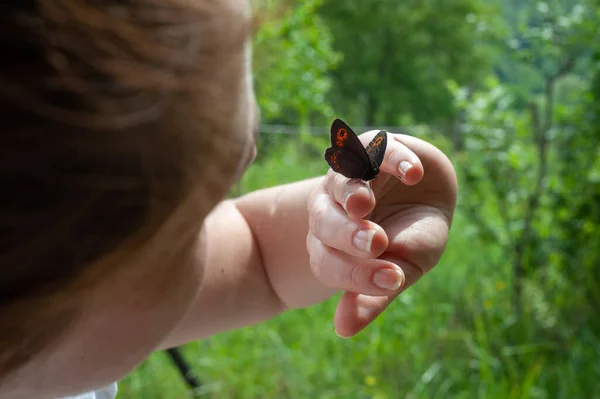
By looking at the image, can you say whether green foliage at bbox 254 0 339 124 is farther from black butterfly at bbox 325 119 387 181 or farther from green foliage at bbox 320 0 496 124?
green foliage at bbox 320 0 496 124

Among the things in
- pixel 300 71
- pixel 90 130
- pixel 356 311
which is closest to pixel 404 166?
pixel 356 311

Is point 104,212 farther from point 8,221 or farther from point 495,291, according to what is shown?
point 495,291

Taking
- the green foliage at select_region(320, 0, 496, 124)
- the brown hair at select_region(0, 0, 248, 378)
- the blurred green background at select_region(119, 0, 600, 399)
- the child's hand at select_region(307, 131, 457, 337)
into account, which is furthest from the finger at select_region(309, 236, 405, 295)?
the green foliage at select_region(320, 0, 496, 124)

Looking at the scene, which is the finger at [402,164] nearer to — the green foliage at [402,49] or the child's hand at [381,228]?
the child's hand at [381,228]

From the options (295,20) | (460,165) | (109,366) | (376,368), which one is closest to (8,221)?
(109,366)

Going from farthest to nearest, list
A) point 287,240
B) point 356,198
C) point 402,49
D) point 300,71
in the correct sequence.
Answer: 1. point 402,49
2. point 300,71
3. point 287,240
4. point 356,198

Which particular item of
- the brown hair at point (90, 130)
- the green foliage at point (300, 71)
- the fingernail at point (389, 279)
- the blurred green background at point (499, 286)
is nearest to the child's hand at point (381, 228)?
the fingernail at point (389, 279)

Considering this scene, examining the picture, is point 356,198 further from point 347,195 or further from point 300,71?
point 300,71
